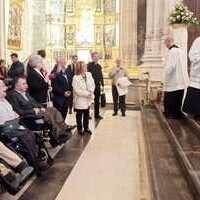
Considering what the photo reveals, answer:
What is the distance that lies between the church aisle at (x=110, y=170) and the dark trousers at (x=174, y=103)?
2.44 ft

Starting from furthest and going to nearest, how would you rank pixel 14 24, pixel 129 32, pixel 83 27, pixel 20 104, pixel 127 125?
pixel 83 27, pixel 129 32, pixel 14 24, pixel 127 125, pixel 20 104

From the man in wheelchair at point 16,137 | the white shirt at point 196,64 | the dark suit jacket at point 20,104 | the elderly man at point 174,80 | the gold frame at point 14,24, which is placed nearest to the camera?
the man in wheelchair at point 16,137

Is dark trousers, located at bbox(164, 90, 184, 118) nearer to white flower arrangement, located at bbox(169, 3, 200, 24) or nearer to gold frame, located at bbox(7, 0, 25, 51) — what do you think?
white flower arrangement, located at bbox(169, 3, 200, 24)

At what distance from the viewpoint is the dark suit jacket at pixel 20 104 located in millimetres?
6711

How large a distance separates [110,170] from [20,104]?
5.01ft

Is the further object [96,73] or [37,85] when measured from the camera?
[96,73]

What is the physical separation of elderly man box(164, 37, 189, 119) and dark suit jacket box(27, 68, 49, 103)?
2417 millimetres

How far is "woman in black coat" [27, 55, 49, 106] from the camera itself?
8.29m

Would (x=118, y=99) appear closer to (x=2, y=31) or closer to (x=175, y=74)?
(x=175, y=74)

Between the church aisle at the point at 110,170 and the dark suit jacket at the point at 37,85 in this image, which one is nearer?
the church aisle at the point at 110,170

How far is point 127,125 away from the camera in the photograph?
1127cm

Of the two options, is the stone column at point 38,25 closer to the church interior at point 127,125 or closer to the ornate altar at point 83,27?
the church interior at point 127,125

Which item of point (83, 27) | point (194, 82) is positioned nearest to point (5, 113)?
point (194, 82)

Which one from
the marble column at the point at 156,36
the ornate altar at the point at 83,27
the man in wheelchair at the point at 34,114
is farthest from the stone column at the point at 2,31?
the ornate altar at the point at 83,27
